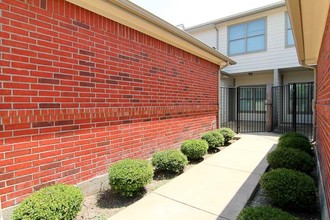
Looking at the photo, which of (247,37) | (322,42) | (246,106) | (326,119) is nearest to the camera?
(326,119)

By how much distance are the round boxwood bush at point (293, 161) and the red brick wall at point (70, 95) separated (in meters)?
2.50

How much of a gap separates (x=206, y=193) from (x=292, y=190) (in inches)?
49.0

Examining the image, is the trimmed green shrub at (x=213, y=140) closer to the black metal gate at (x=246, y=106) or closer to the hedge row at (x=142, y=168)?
the hedge row at (x=142, y=168)

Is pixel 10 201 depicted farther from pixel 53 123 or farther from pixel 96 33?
pixel 96 33

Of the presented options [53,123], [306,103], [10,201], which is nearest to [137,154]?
[53,123]

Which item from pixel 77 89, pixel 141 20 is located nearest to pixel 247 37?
pixel 141 20

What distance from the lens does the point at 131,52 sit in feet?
13.9

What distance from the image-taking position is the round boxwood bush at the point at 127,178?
3.18 meters

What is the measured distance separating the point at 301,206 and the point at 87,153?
3168 mm

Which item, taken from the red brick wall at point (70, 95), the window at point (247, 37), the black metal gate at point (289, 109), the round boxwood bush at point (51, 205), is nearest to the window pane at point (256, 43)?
the window at point (247, 37)

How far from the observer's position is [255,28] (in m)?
11.6

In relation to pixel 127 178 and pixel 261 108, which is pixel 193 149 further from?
pixel 261 108

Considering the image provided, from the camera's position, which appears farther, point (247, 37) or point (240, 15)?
point (247, 37)

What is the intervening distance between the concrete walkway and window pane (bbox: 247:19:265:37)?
865cm
